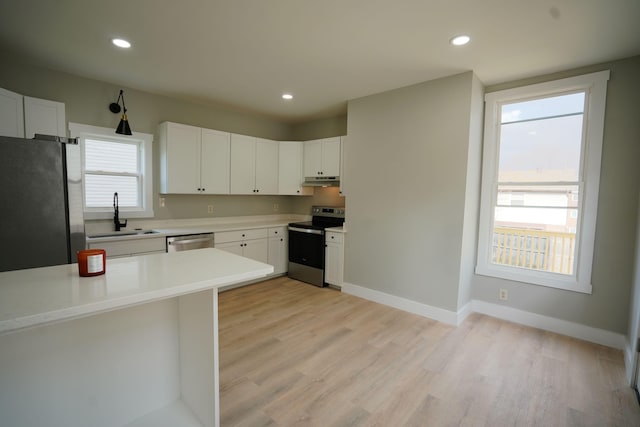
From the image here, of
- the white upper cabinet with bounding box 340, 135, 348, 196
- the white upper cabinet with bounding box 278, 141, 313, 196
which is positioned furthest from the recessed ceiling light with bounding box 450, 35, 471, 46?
the white upper cabinet with bounding box 278, 141, 313, 196

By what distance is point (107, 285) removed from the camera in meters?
1.21

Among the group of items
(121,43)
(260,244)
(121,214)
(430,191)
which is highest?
(121,43)

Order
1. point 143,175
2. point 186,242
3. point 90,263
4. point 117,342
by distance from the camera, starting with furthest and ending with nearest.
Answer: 1. point 143,175
2. point 186,242
3. point 117,342
4. point 90,263

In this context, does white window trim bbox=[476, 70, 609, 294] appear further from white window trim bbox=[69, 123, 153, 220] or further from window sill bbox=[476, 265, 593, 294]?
white window trim bbox=[69, 123, 153, 220]

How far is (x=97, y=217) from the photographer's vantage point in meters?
3.42

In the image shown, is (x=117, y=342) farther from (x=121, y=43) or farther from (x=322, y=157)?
(x=322, y=157)

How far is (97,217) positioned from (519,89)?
191 inches

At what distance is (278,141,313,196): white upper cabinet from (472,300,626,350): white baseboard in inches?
120

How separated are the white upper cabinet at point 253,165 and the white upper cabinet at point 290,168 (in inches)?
3.4

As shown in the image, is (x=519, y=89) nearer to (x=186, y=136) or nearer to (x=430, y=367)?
(x=430, y=367)

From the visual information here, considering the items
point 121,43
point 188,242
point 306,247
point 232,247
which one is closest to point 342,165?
point 306,247

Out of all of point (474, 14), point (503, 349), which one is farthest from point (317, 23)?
point (503, 349)

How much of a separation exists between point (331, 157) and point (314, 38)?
2.14m

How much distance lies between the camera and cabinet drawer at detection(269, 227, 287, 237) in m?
4.55
